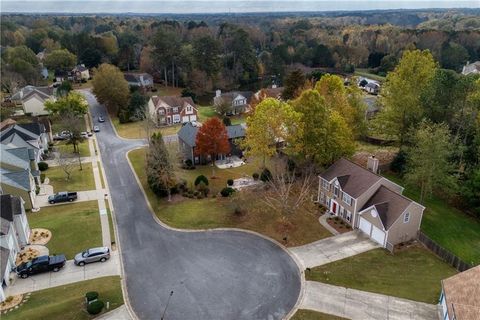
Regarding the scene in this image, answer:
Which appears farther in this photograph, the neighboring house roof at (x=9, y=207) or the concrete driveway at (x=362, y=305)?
the neighboring house roof at (x=9, y=207)

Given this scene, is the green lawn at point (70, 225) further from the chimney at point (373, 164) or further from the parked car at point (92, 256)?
the chimney at point (373, 164)

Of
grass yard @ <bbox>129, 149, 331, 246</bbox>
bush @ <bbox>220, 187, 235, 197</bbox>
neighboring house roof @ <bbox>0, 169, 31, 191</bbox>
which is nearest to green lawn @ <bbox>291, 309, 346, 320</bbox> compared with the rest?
grass yard @ <bbox>129, 149, 331, 246</bbox>

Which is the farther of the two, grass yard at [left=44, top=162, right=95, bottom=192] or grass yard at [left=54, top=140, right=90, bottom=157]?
grass yard at [left=54, top=140, right=90, bottom=157]

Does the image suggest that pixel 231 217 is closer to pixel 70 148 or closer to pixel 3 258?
pixel 3 258

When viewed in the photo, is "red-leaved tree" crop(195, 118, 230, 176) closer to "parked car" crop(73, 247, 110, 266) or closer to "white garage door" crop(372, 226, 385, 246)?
"parked car" crop(73, 247, 110, 266)

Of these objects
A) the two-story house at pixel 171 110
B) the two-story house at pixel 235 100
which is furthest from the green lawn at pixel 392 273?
the two-story house at pixel 235 100
